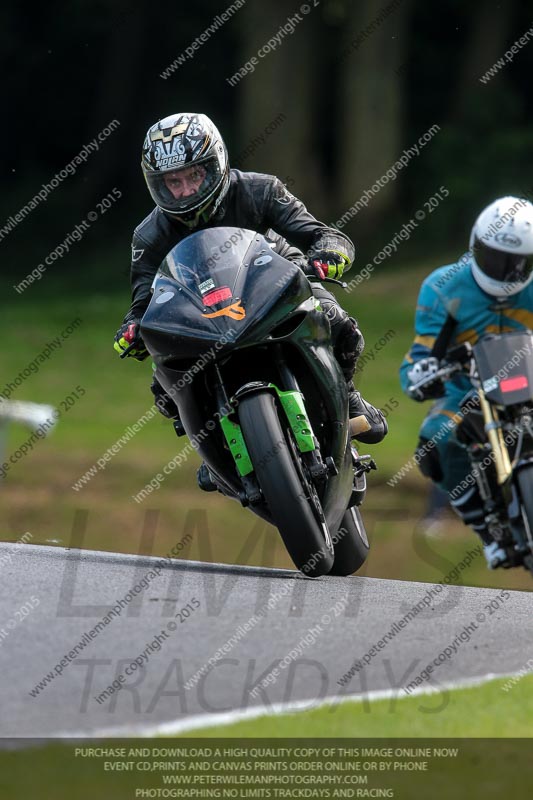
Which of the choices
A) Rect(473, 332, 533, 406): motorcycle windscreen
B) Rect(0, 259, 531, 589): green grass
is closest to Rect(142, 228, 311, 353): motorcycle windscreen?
Rect(473, 332, 533, 406): motorcycle windscreen

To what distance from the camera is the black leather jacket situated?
7.38 metres

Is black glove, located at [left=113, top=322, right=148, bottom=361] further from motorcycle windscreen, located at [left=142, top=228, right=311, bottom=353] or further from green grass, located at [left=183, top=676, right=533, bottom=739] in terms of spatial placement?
green grass, located at [left=183, top=676, right=533, bottom=739]

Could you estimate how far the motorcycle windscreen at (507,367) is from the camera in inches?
278

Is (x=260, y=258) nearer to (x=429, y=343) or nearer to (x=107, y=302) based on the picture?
(x=429, y=343)

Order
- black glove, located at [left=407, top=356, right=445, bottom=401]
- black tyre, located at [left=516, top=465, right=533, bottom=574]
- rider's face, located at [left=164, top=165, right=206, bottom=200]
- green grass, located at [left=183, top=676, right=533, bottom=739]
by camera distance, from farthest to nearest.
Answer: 1. black glove, located at [left=407, top=356, right=445, bottom=401]
2. rider's face, located at [left=164, top=165, right=206, bottom=200]
3. black tyre, located at [left=516, top=465, right=533, bottom=574]
4. green grass, located at [left=183, top=676, right=533, bottom=739]

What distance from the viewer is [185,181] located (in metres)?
7.05

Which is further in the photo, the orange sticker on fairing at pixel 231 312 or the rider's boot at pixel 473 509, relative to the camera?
the rider's boot at pixel 473 509

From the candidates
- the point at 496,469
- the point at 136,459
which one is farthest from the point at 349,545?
the point at 136,459

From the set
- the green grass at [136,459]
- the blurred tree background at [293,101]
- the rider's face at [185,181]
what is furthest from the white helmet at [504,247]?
the blurred tree background at [293,101]

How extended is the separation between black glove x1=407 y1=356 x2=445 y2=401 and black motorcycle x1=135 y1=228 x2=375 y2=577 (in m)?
0.81

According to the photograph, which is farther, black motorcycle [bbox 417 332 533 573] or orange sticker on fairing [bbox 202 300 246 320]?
black motorcycle [bbox 417 332 533 573]

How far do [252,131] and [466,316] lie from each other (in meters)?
22.3

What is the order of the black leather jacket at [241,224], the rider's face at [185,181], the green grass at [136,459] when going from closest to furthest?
the rider's face at [185,181] → the black leather jacket at [241,224] → the green grass at [136,459]
